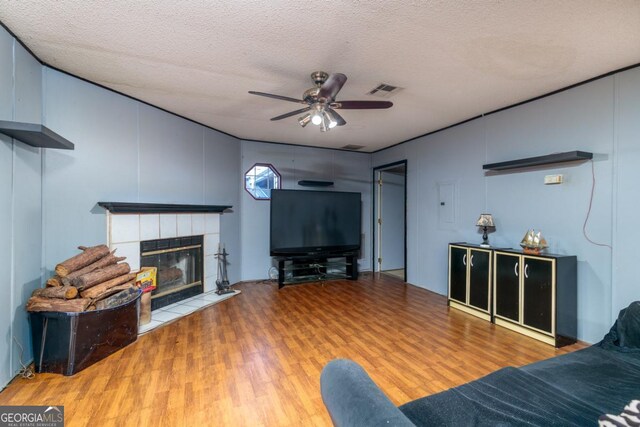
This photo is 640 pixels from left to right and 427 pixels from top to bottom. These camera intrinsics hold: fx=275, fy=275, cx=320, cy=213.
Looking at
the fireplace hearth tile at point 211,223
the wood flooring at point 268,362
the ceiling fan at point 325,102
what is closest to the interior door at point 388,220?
the wood flooring at point 268,362

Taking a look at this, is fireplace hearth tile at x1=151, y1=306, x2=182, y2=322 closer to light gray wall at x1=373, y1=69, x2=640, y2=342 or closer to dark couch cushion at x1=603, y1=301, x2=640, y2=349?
light gray wall at x1=373, y1=69, x2=640, y2=342

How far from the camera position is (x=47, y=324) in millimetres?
2230

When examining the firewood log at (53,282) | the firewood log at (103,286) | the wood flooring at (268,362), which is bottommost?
the wood flooring at (268,362)

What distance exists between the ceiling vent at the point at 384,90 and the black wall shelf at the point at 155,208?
2.79m

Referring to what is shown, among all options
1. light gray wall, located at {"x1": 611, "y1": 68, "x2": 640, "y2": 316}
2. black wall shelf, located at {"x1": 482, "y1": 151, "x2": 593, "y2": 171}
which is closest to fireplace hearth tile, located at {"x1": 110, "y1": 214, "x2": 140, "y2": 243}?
black wall shelf, located at {"x1": 482, "y1": 151, "x2": 593, "y2": 171}

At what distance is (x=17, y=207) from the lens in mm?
2166

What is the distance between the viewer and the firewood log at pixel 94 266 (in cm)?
235

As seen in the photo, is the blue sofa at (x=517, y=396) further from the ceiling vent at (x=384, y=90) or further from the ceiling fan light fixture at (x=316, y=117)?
the ceiling vent at (x=384, y=90)

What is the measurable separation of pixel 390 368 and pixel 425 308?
5.57 feet

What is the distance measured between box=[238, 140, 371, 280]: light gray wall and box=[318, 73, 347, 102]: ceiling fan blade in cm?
306

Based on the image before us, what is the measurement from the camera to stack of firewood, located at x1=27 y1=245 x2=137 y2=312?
2.24m

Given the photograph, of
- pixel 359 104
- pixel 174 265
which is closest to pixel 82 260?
pixel 174 265

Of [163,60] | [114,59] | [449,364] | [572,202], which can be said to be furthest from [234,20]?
[572,202]

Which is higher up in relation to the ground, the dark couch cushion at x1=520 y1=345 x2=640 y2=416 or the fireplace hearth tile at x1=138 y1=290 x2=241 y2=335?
the dark couch cushion at x1=520 y1=345 x2=640 y2=416
